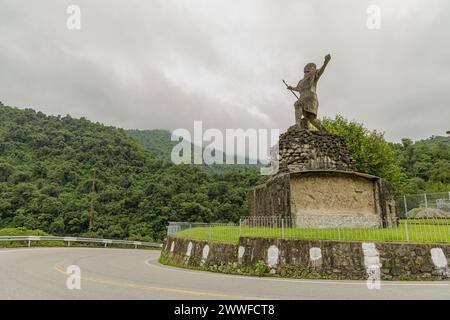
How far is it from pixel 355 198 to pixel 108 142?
63103 millimetres

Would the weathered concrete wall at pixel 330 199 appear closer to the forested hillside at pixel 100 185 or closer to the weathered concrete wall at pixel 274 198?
the weathered concrete wall at pixel 274 198

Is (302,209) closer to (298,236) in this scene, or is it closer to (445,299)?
(298,236)

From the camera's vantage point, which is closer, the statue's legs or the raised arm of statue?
the raised arm of statue

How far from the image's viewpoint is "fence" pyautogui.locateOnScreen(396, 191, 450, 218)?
75.2 feet

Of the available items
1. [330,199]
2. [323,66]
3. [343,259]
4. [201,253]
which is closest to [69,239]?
[201,253]

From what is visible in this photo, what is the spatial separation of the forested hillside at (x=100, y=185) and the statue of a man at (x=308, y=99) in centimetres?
2888

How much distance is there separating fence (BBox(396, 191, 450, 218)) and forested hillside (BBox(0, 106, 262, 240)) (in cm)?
2481

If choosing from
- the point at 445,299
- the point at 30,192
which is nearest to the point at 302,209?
the point at 445,299

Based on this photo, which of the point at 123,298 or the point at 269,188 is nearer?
the point at 123,298

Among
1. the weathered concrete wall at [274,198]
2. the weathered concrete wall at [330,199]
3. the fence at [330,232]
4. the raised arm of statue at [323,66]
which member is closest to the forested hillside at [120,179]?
the raised arm of statue at [323,66]

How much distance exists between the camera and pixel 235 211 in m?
46.8

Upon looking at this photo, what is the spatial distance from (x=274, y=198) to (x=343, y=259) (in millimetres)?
5306

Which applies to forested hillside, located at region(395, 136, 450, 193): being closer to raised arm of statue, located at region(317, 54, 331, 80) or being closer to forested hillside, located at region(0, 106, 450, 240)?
forested hillside, located at region(0, 106, 450, 240)

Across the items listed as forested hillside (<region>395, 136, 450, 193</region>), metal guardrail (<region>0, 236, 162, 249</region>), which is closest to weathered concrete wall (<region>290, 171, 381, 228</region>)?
metal guardrail (<region>0, 236, 162, 249</region>)
